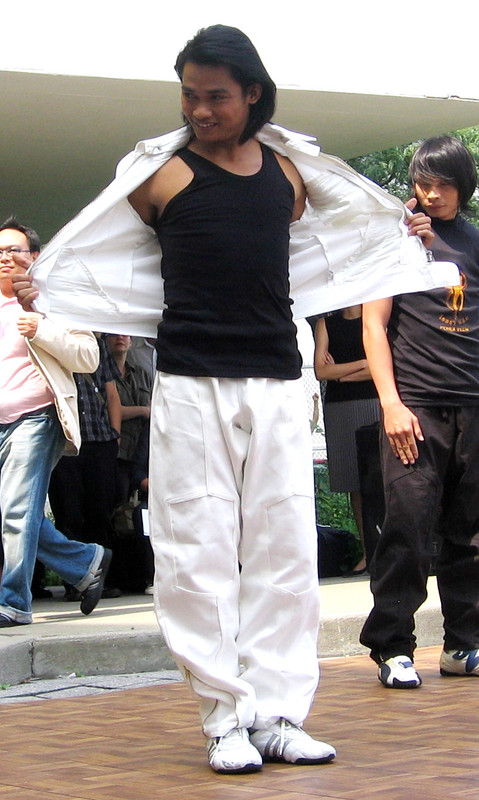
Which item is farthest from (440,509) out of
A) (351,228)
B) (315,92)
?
(315,92)

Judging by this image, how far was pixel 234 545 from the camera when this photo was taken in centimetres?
354

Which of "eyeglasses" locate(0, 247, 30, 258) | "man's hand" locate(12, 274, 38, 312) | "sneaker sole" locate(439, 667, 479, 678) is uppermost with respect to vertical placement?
"eyeglasses" locate(0, 247, 30, 258)

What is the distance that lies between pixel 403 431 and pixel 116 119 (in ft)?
13.7

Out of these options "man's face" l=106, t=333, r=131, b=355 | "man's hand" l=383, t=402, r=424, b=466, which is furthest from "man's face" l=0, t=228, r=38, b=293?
"man's hand" l=383, t=402, r=424, b=466

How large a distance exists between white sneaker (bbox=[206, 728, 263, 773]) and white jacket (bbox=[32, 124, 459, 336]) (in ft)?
4.01

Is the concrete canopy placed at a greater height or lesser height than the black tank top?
greater

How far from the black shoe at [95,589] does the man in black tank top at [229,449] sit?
116 inches

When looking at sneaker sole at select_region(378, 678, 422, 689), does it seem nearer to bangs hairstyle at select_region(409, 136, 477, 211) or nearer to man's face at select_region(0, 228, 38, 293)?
bangs hairstyle at select_region(409, 136, 477, 211)

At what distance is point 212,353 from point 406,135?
597 cm

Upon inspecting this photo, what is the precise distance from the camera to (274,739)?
3.53 metres

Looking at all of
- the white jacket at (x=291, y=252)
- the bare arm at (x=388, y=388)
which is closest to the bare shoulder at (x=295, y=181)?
the white jacket at (x=291, y=252)

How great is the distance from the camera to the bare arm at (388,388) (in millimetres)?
4793

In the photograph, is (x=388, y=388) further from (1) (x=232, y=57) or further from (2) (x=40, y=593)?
(2) (x=40, y=593)

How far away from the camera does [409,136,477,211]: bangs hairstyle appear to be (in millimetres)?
4957
